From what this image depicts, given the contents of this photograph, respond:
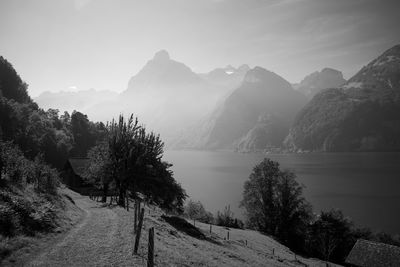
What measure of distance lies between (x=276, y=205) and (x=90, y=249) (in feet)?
190

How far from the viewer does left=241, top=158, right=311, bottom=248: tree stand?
6694 centimetres

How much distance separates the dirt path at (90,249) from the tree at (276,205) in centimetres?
5038

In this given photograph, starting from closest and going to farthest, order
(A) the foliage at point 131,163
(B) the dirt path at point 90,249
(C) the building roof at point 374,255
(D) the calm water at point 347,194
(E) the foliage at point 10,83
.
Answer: (B) the dirt path at point 90,249 → (A) the foliage at point 131,163 → (C) the building roof at point 374,255 → (D) the calm water at point 347,194 → (E) the foliage at point 10,83

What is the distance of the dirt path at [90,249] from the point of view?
53.4 feet

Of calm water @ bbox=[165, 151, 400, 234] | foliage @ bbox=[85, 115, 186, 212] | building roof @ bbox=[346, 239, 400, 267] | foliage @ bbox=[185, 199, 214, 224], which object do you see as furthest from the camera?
calm water @ bbox=[165, 151, 400, 234]

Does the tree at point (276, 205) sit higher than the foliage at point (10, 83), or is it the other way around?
the foliage at point (10, 83)

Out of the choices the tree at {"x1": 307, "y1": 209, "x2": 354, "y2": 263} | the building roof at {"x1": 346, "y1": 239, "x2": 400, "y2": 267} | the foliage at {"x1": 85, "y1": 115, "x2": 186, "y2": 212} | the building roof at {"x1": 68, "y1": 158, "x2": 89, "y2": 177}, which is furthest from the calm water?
the foliage at {"x1": 85, "y1": 115, "x2": 186, "y2": 212}

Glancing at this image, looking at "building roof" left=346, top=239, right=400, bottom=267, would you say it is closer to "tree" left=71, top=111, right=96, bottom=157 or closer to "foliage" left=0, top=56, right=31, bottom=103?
"tree" left=71, top=111, right=96, bottom=157

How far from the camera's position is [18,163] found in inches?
1264

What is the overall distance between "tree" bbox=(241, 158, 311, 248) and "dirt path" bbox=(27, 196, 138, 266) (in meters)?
50.4

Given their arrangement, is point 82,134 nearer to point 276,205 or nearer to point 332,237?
point 276,205

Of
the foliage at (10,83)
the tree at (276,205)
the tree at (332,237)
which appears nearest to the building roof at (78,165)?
the tree at (276,205)

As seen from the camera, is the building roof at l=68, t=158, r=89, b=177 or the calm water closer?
the building roof at l=68, t=158, r=89, b=177

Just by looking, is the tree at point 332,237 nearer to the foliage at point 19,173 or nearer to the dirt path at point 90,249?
the dirt path at point 90,249
